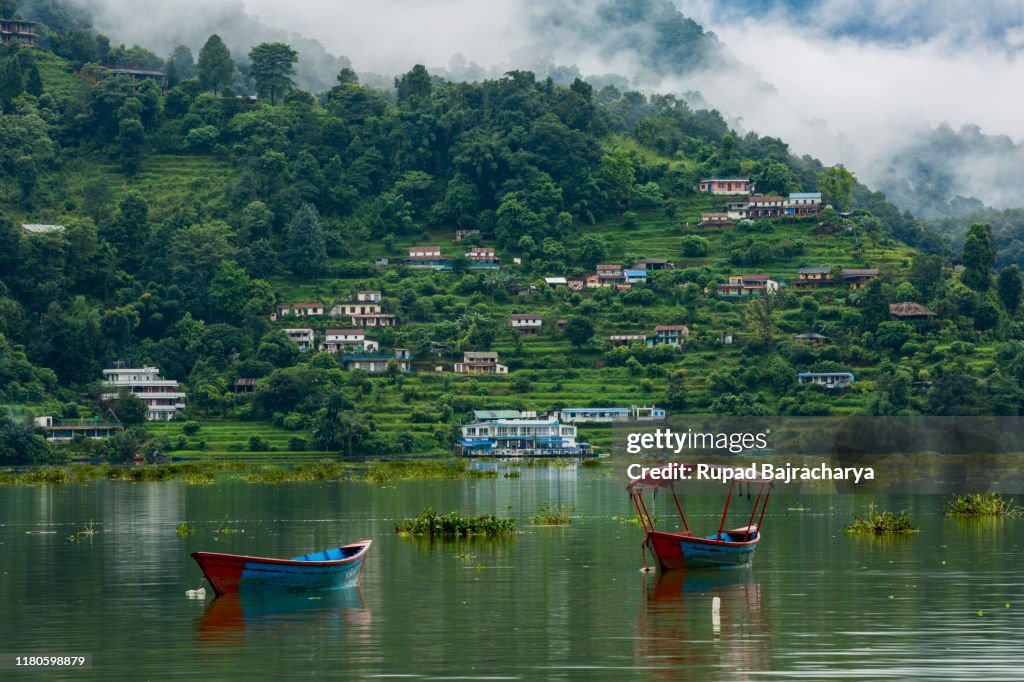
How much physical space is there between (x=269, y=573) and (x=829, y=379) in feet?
326

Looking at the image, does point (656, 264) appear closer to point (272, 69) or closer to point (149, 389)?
point (149, 389)

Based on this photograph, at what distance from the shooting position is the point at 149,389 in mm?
132000

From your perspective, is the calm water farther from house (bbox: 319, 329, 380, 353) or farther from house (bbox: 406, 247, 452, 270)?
house (bbox: 406, 247, 452, 270)

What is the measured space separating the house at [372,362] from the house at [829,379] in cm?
3380

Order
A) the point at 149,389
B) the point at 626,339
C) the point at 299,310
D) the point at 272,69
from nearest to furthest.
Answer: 1. the point at 149,389
2. the point at 626,339
3. the point at 299,310
4. the point at 272,69

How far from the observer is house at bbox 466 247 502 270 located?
157 meters

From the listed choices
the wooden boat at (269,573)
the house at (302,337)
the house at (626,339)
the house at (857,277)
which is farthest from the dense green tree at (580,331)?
the wooden boat at (269,573)

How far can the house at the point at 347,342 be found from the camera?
142 m

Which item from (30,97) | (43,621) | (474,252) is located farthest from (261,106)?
(43,621)

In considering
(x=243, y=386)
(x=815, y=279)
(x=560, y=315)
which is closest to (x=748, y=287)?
(x=815, y=279)

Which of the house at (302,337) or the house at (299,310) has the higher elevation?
the house at (299,310)

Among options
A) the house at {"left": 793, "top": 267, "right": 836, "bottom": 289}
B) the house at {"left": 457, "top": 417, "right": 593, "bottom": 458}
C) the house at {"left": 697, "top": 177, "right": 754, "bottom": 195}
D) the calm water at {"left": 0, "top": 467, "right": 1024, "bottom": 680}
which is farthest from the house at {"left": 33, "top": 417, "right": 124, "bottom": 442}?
the house at {"left": 697, "top": 177, "right": 754, "bottom": 195}

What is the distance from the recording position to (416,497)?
72.9 m

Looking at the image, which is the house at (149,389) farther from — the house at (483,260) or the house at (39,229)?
the house at (483,260)
